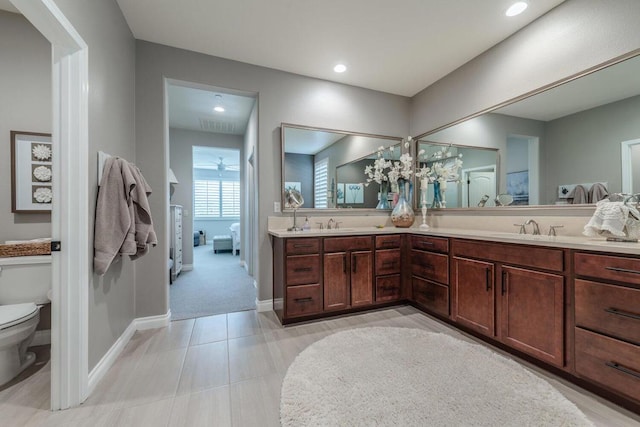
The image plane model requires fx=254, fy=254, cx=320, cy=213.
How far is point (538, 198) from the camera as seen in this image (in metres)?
2.25

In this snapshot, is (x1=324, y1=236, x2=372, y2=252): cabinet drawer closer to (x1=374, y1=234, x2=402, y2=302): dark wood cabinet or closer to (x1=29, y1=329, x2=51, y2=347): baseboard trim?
(x1=374, y1=234, x2=402, y2=302): dark wood cabinet

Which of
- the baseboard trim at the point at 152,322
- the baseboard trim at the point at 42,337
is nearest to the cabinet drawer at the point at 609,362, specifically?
the baseboard trim at the point at 152,322

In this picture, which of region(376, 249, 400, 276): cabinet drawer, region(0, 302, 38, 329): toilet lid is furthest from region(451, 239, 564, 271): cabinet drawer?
region(0, 302, 38, 329): toilet lid

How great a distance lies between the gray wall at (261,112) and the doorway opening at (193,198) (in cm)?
19

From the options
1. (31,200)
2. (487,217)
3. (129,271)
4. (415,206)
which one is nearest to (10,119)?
(31,200)

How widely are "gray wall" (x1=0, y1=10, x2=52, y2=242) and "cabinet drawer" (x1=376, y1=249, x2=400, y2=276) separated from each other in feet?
10.1

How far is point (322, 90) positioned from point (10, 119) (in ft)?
9.54

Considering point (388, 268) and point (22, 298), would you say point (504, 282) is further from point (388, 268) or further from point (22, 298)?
point (22, 298)

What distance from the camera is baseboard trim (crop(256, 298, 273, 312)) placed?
2.85 metres

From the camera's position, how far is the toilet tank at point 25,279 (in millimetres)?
1915

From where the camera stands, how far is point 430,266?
8.64ft

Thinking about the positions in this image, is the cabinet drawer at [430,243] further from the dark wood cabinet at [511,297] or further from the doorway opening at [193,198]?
the doorway opening at [193,198]

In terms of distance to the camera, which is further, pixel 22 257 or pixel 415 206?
pixel 415 206

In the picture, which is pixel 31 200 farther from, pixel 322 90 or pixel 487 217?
pixel 487 217
